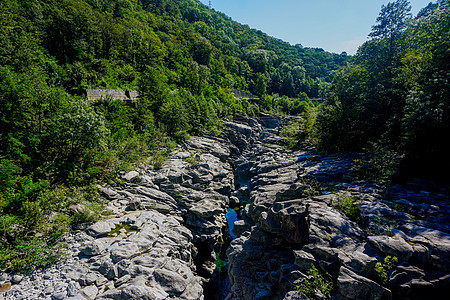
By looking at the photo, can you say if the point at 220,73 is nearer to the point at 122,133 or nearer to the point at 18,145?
the point at 122,133

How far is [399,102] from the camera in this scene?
1143 centimetres

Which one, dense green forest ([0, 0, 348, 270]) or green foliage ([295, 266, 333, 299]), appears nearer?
green foliage ([295, 266, 333, 299])

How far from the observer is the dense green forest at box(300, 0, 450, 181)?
299 inches

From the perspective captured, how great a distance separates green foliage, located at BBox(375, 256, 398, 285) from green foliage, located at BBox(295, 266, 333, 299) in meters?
1.40

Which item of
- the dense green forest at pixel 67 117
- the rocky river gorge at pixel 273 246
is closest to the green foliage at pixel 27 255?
the dense green forest at pixel 67 117

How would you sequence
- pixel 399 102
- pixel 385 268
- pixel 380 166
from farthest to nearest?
pixel 399 102, pixel 380 166, pixel 385 268

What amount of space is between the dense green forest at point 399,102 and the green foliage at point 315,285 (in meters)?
7.01

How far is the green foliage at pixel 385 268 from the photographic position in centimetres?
512

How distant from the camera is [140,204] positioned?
1063 centimetres

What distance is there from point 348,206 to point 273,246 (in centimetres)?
419

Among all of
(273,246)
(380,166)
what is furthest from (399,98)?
(273,246)

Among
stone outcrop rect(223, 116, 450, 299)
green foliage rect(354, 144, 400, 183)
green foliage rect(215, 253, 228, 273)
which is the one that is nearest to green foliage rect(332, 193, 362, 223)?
stone outcrop rect(223, 116, 450, 299)

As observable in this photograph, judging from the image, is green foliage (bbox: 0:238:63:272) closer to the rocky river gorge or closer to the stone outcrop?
the rocky river gorge

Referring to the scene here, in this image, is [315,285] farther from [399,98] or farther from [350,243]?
[399,98]
